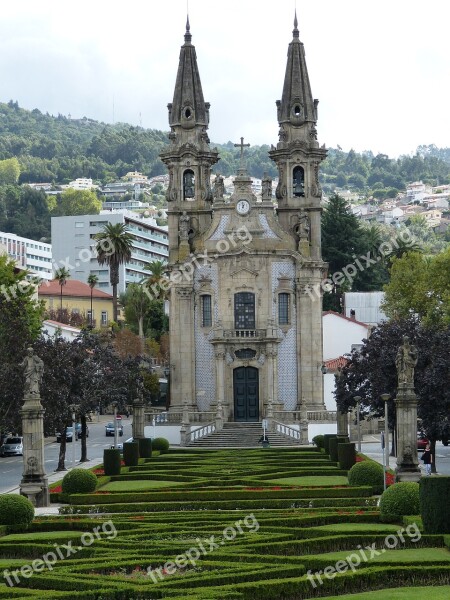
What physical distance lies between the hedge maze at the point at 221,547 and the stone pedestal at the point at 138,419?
22048 mm

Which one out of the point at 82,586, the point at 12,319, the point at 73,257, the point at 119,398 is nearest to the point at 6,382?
the point at 12,319

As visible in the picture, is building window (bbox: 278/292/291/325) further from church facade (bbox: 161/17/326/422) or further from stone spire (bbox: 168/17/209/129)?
stone spire (bbox: 168/17/209/129)

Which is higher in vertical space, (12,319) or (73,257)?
(73,257)

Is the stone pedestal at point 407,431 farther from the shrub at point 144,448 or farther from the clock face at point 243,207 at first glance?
the clock face at point 243,207

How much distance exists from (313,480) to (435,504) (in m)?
22.5

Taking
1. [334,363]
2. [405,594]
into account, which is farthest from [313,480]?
[334,363]

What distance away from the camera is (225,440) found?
286 ft

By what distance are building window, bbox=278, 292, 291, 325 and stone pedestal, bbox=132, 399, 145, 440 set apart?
14997 mm

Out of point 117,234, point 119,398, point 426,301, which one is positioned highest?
point 117,234

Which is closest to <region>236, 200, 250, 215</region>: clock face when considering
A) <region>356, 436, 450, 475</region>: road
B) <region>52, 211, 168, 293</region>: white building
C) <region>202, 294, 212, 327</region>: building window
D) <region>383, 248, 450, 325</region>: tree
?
<region>202, 294, 212, 327</region>: building window

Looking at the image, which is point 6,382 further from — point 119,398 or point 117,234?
point 117,234

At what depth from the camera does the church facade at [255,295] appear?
305 feet

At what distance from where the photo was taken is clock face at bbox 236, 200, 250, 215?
93562 mm

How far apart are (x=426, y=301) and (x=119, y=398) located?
958 inches
